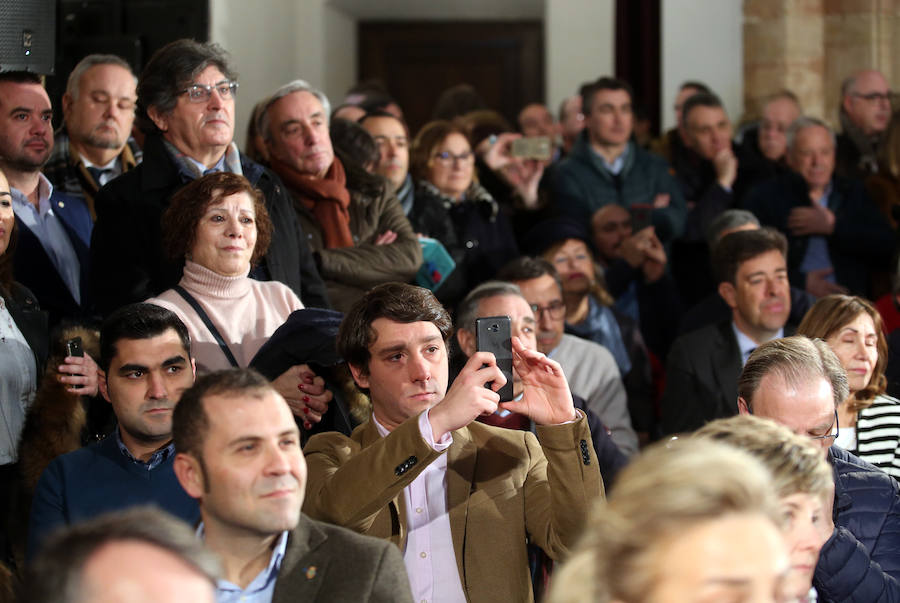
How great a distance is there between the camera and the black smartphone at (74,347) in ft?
10.1

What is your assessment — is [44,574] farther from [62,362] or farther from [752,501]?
[62,362]

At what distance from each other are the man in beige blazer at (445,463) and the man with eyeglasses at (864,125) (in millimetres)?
3684

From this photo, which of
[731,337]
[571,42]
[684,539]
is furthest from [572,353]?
Result: [571,42]

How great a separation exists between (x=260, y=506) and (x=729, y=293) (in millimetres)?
2662

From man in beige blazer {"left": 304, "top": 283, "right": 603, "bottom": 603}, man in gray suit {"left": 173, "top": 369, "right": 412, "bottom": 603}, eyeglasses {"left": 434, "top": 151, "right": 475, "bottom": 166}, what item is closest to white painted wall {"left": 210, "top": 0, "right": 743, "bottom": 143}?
eyeglasses {"left": 434, "top": 151, "right": 475, "bottom": 166}

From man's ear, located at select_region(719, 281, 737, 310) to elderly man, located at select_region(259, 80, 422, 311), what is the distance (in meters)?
1.08

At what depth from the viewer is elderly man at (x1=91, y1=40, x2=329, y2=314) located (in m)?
3.40

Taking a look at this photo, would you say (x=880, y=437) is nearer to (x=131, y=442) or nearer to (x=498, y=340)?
(x=498, y=340)

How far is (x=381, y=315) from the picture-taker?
288cm

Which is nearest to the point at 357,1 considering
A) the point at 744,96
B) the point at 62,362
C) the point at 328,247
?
the point at 744,96

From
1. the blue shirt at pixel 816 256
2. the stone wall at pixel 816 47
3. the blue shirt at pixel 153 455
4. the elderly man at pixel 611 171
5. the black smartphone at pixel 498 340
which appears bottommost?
the blue shirt at pixel 153 455

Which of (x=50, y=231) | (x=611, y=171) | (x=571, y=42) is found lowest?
(x=50, y=231)

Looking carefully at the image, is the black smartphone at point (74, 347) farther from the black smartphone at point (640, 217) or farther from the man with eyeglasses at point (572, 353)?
the black smartphone at point (640, 217)

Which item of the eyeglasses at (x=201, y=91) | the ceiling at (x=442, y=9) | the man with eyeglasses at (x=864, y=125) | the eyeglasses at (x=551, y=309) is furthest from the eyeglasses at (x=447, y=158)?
the ceiling at (x=442, y=9)
